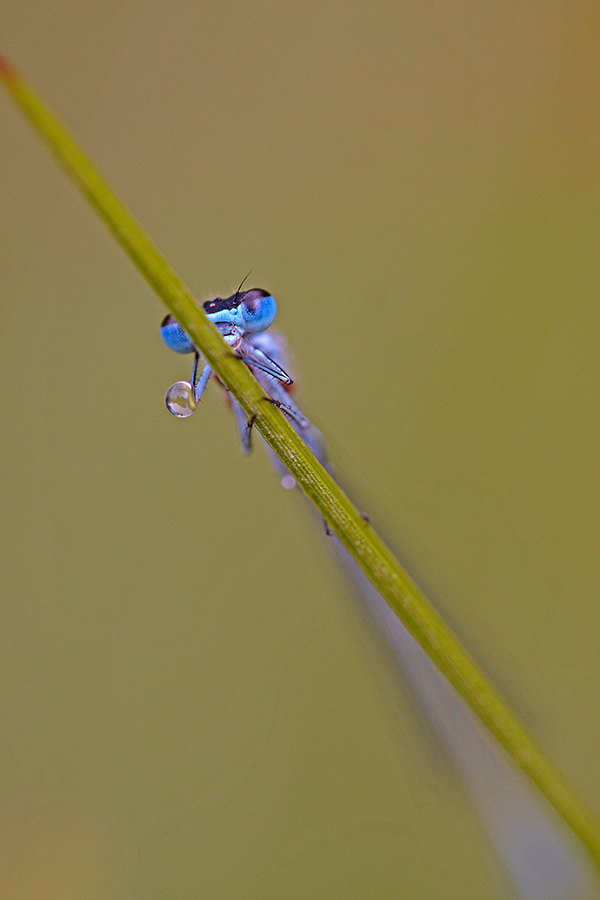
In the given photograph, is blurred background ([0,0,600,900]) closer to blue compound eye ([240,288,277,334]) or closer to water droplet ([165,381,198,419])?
blue compound eye ([240,288,277,334])

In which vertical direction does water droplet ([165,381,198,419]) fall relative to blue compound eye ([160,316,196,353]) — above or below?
below

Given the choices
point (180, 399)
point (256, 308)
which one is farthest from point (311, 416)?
point (180, 399)

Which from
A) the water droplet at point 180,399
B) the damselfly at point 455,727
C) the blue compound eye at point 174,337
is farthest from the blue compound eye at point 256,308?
the water droplet at point 180,399

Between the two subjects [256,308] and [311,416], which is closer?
[256,308]

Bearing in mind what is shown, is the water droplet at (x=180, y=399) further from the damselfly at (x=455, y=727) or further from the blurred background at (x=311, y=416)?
the blurred background at (x=311, y=416)

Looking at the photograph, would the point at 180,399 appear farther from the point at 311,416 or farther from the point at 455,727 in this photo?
the point at 455,727

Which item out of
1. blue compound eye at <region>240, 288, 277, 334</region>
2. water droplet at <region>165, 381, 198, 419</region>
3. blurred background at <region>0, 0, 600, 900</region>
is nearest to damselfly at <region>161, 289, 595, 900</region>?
blue compound eye at <region>240, 288, 277, 334</region>

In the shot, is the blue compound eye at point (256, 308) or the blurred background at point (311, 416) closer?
the blue compound eye at point (256, 308)

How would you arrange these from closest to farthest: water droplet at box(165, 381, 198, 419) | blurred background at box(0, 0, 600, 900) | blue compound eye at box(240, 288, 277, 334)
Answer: water droplet at box(165, 381, 198, 419) < blue compound eye at box(240, 288, 277, 334) < blurred background at box(0, 0, 600, 900)
